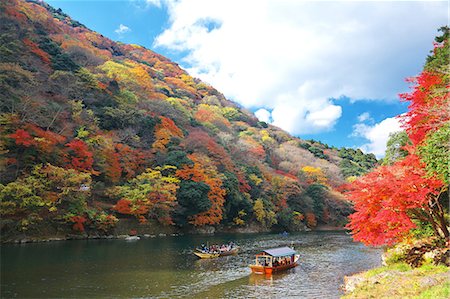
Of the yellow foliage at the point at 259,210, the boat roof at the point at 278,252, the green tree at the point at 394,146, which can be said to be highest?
the green tree at the point at 394,146

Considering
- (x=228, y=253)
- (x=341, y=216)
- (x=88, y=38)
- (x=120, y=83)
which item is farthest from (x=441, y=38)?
(x=88, y=38)

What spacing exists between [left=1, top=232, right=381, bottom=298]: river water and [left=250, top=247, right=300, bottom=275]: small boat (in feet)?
2.31

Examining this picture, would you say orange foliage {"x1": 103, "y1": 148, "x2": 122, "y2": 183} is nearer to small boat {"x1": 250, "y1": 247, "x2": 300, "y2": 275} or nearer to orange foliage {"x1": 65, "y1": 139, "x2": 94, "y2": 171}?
orange foliage {"x1": 65, "y1": 139, "x2": 94, "y2": 171}

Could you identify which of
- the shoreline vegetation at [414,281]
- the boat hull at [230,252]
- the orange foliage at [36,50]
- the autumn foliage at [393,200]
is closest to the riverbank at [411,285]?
the shoreline vegetation at [414,281]

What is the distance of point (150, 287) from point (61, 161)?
772 inches

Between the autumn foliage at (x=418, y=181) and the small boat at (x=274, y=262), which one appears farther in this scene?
the small boat at (x=274, y=262)

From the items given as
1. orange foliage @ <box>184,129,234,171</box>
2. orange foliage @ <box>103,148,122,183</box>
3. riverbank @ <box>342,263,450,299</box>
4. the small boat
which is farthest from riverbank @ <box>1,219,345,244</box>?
riverbank @ <box>342,263,450,299</box>

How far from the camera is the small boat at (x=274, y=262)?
2323 centimetres

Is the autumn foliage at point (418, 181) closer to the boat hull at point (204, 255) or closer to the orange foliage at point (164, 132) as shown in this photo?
the boat hull at point (204, 255)

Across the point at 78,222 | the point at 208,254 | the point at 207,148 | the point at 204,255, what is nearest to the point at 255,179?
the point at 207,148

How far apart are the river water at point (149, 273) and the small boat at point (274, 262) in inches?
27.7

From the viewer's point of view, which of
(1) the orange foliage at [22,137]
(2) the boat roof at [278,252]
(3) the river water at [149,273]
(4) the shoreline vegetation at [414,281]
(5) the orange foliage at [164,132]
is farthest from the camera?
(5) the orange foliage at [164,132]

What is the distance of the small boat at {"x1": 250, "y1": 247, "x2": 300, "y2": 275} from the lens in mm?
23234

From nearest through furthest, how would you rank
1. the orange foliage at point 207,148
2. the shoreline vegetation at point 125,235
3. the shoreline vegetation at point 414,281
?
the shoreline vegetation at point 414,281
the shoreline vegetation at point 125,235
the orange foliage at point 207,148
